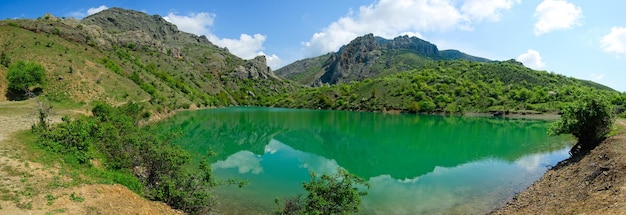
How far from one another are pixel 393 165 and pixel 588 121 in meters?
17.3

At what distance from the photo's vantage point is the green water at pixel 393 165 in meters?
21.6

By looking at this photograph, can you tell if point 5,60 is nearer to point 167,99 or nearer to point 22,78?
point 22,78

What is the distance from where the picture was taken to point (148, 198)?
50.8 feet

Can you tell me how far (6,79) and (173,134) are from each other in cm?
4348

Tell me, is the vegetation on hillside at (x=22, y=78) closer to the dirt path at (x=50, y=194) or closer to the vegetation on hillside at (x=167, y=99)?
the vegetation on hillside at (x=167, y=99)

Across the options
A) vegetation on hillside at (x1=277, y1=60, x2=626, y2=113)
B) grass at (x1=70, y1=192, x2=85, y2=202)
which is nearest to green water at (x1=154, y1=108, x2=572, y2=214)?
grass at (x1=70, y1=192, x2=85, y2=202)

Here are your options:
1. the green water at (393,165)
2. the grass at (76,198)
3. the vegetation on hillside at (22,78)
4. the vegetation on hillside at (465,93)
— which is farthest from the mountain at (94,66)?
the vegetation on hillside at (465,93)

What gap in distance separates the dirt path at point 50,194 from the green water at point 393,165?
570cm

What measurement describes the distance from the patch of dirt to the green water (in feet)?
6.54

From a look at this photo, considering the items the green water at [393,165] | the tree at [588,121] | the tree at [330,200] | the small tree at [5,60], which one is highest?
the small tree at [5,60]

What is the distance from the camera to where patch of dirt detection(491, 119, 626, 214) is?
14149 mm

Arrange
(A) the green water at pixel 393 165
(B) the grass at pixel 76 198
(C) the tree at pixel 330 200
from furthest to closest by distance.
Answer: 1. (A) the green water at pixel 393 165
2. (C) the tree at pixel 330 200
3. (B) the grass at pixel 76 198

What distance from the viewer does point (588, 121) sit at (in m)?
29.5

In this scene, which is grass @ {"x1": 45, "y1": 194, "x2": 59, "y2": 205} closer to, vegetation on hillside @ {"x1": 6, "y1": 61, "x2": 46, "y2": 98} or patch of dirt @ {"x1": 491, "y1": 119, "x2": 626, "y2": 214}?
patch of dirt @ {"x1": 491, "y1": 119, "x2": 626, "y2": 214}
